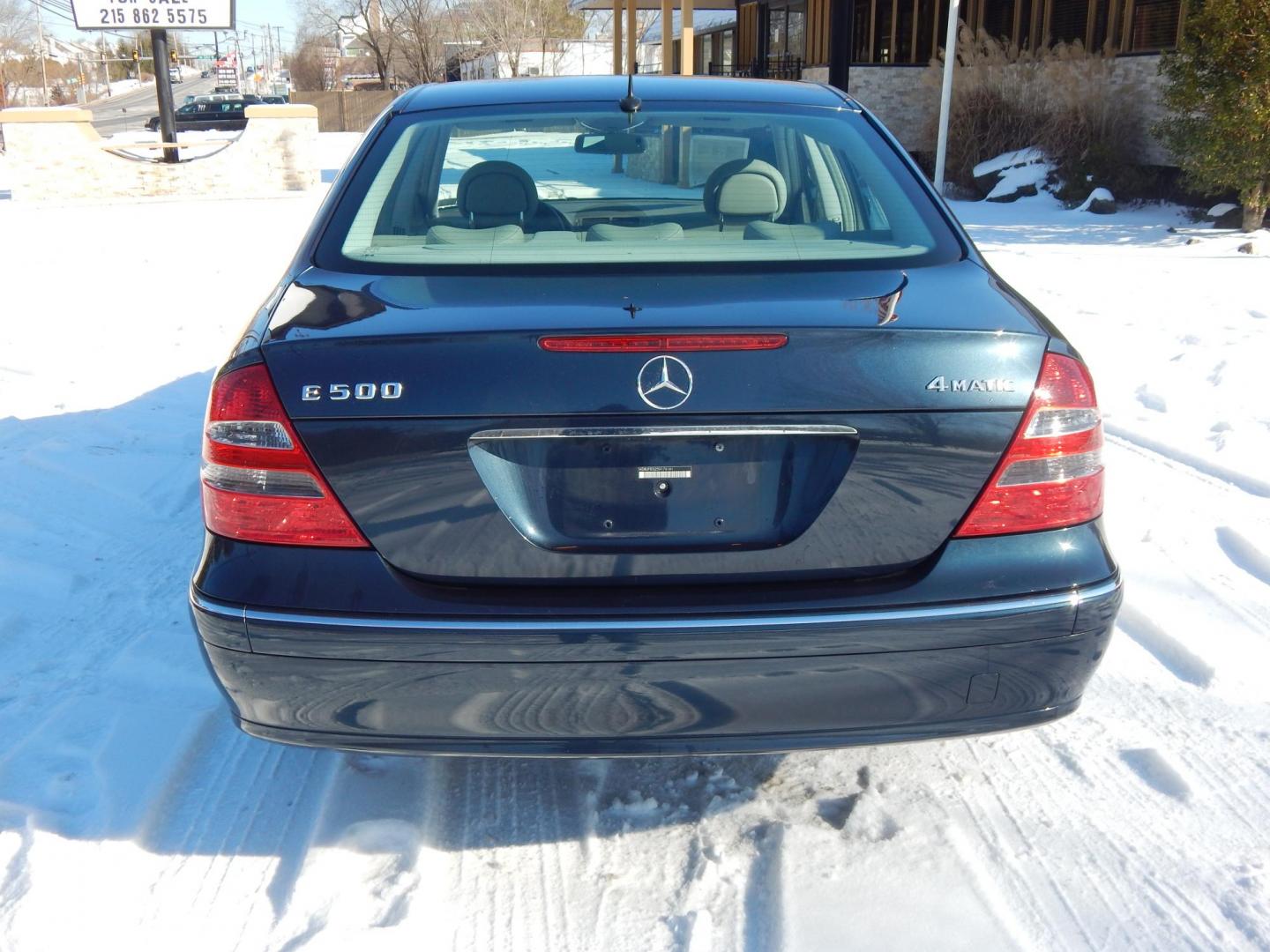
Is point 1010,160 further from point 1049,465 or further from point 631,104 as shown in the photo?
point 1049,465

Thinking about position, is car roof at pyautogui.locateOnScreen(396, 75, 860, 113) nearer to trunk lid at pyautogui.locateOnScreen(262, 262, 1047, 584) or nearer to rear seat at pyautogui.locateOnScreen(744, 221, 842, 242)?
rear seat at pyautogui.locateOnScreen(744, 221, 842, 242)

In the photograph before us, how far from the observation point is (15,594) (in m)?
3.91

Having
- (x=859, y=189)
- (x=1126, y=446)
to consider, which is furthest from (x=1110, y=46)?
(x=859, y=189)

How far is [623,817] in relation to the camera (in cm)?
275

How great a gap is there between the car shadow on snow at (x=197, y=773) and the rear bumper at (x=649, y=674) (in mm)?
498

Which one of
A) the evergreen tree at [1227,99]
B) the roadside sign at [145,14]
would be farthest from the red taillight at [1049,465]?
the roadside sign at [145,14]

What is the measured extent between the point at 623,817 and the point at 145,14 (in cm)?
1982

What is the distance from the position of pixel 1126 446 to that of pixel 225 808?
428 centimetres

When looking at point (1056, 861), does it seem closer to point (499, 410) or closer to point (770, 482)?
point (770, 482)

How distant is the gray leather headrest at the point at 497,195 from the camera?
10.3ft

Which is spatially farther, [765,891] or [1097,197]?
[1097,197]

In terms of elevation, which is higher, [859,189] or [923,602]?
[859,189]

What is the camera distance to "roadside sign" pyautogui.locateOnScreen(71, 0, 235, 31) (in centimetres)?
1880

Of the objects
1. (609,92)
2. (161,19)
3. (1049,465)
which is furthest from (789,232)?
(161,19)
